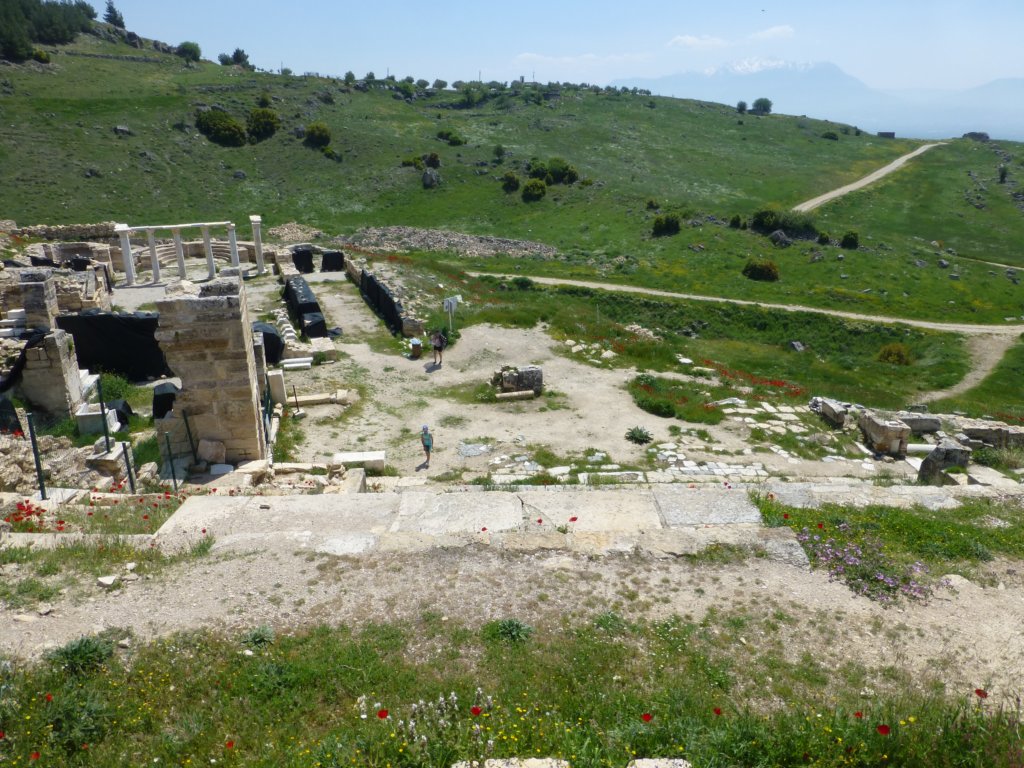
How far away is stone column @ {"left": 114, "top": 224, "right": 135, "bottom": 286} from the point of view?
33156 mm

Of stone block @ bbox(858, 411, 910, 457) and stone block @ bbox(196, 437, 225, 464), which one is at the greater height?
stone block @ bbox(196, 437, 225, 464)

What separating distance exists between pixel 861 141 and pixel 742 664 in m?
113

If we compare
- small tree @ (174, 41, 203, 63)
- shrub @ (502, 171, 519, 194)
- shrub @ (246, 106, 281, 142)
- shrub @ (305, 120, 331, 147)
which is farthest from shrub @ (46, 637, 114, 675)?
small tree @ (174, 41, 203, 63)

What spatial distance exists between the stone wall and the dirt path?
6118cm

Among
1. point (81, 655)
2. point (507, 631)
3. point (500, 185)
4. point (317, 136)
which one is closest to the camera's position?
point (81, 655)

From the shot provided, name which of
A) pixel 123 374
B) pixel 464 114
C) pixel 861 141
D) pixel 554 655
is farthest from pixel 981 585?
pixel 861 141

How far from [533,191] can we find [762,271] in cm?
2477

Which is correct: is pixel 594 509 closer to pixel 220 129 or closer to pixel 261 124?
pixel 220 129

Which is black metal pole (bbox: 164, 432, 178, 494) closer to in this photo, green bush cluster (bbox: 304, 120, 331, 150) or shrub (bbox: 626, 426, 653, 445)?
shrub (bbox: 626, 426, 653, 445)

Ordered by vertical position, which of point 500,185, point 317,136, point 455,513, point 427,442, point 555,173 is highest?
point 317,136

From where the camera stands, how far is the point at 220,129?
65875 millimetres

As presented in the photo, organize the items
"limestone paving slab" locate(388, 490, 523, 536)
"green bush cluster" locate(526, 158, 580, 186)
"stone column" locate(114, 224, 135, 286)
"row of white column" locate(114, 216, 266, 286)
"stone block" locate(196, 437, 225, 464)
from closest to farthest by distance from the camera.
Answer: "limestone paving slab" locate(388, 490, 523, 536)
"stone block" locate(196, 437, 225, 464)
"stone column" locate(114, 224, 135, 286)
"row of white column" locate(114, 216, 266, 286)
"green bush cluster" locate(526, 158, 580, 186)

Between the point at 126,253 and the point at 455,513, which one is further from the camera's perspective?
the point at 126,253

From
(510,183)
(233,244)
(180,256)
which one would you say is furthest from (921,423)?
(510,183)
